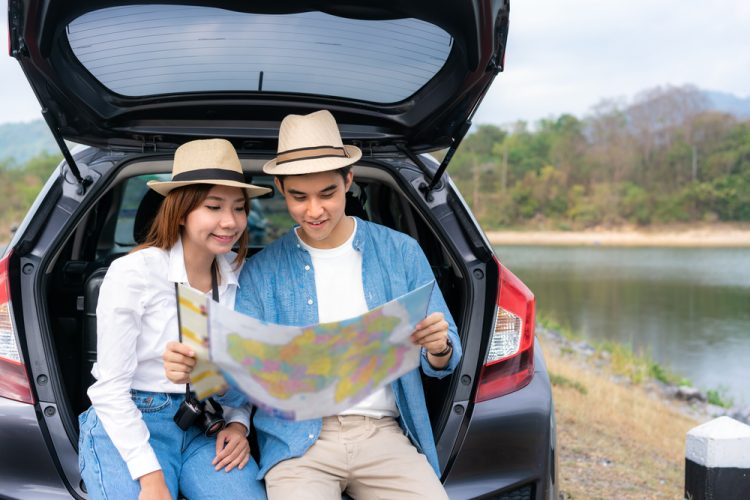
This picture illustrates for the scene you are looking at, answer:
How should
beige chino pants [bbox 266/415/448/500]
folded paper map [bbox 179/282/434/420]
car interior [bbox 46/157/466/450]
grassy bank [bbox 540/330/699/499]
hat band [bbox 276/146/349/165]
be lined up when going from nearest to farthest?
folded paper map [bbox 179/282/434/420] < beige chino pants [bbox 266/415/448/500] < hat band [bbox 276/146/349/165] < car interior [bbox 46/157/466/450] < grassy bank [bbox 540/330/699/499]

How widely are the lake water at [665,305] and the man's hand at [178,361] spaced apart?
9925 mm

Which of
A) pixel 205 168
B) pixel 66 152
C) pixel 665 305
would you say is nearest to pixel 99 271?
pixel 66 152

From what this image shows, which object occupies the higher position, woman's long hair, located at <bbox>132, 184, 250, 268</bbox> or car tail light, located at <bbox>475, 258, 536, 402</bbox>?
woman's long hair, located at <bbox>132, 184, 250, 268</bbox>

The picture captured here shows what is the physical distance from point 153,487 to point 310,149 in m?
0.93

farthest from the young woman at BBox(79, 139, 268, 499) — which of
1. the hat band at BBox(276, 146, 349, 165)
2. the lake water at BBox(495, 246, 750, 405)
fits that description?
the lake water at BBox(495, 246, 750, 405)

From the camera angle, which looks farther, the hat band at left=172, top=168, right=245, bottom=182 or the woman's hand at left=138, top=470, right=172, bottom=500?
the hat band at left=172, top=168, right=245, bottom=182

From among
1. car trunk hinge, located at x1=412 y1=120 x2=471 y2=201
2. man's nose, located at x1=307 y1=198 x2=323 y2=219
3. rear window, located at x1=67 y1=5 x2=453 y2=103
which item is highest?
rear window, located at x1=67 y1=5 x2=453 y2=103

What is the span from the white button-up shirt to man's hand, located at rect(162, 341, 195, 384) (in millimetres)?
156

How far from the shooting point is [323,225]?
1.99m

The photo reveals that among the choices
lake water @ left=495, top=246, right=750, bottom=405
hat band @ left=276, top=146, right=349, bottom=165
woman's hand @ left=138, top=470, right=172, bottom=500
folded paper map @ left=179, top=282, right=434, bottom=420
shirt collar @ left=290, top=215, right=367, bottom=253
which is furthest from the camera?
lake water @ left=495, top=246, right=750, bottom=405

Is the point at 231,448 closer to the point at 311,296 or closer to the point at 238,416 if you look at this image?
the point at 238,416

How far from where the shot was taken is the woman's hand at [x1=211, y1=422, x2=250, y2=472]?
1896 millimetres

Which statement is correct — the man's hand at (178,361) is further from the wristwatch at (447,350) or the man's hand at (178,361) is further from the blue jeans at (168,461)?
the wristwatch at (447,350)

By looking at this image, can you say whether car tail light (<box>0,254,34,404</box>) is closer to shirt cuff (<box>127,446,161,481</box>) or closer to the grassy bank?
shirt cuff (<box>127,446,161,481</box>)
